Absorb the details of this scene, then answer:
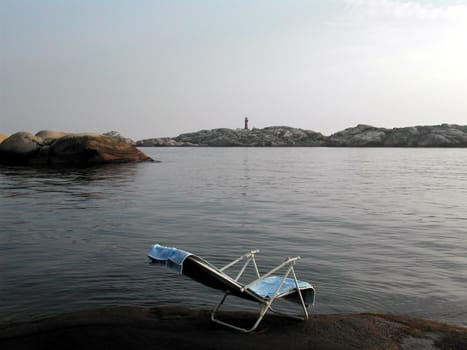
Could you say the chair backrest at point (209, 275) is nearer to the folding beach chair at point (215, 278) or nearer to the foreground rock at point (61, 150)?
the folding beach chair at point (215, 278)

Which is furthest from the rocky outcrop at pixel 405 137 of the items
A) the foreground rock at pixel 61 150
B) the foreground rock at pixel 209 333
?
the foreground rock at pixel 209 333

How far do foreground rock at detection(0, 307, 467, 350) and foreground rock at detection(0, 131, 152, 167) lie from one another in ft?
121

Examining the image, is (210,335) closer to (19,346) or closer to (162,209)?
(19,346)

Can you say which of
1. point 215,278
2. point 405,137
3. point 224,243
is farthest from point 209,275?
point 405,137

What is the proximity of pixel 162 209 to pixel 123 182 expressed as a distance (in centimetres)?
1077

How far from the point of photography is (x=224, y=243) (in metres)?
12.7

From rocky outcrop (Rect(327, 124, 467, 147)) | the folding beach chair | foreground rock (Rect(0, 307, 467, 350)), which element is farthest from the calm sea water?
rocky outcrop (Rect(327, 124, 467, 147))

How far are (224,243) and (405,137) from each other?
174180mm

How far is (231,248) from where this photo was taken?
12078 mm

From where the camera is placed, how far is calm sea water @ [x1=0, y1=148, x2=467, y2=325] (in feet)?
27.3

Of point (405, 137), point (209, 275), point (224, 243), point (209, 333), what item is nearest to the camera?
point (209, 275)

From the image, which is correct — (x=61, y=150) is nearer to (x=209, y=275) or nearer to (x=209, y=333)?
(x=209, y=333)

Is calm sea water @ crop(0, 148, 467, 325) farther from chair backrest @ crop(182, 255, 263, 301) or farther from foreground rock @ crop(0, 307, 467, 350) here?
chair backrest @ crop(182, 255, 263, 301)

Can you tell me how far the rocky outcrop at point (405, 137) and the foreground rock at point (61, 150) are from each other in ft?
481
